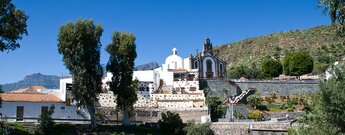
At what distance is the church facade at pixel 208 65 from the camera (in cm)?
6012

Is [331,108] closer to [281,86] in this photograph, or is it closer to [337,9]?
[337,9]

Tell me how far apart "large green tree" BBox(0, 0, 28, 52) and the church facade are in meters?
33.9

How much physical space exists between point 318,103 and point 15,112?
26610 millimetres

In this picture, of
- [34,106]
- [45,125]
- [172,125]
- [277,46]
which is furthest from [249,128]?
[277,46]

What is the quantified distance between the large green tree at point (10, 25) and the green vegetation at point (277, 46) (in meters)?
73.5

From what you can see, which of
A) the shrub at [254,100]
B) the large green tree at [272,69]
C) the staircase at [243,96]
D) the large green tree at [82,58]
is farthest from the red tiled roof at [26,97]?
the large green tree at [272,69]

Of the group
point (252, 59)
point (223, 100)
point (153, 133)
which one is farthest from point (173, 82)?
point (252, 59)

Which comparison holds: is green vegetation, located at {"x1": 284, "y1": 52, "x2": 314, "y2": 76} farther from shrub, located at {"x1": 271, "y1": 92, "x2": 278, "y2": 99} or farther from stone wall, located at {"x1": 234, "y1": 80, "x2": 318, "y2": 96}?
shrub, located at {"x1": 271, "y1": 92, "x2": 278, "y2": 99}

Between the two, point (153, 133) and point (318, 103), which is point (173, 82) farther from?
point (318, 103)

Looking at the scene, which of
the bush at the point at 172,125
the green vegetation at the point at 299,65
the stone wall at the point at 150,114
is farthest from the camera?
the green vegetation at the point at 299,65

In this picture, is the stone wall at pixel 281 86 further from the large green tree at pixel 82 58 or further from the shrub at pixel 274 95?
the large green tree at pixel 82 58

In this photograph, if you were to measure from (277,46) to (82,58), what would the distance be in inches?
3088

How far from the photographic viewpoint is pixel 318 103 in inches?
869

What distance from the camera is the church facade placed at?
6012cm
